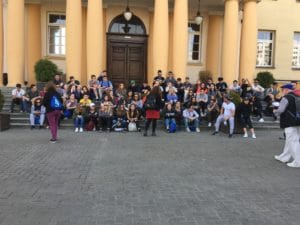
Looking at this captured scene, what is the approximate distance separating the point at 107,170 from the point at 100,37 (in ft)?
36.2

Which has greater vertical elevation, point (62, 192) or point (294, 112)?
point (294, 112)

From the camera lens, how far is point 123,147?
36.3 feet

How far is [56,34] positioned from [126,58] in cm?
398

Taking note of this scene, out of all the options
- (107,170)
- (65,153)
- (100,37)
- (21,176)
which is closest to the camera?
(21,176)

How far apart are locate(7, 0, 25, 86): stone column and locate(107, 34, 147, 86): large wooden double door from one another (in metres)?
4.93

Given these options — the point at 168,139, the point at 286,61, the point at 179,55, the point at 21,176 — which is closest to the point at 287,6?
the point at 286,61

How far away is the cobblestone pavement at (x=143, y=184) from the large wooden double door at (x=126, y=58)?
10145 mm

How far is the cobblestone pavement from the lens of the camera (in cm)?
532

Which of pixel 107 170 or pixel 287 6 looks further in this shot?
pixel 287 6

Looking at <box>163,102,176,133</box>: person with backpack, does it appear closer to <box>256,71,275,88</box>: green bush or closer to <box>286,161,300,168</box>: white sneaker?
<box>286,161,300,168</box>: white sneaker

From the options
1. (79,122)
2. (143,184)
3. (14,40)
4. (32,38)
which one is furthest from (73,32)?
(143,184)

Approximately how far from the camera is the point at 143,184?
701cm

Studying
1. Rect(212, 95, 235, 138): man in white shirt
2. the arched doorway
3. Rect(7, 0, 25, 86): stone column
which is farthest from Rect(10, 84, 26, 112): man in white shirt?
Rect(212, 95, 235, 138): man in white shirt

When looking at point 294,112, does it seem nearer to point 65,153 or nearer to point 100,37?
point 65,153
